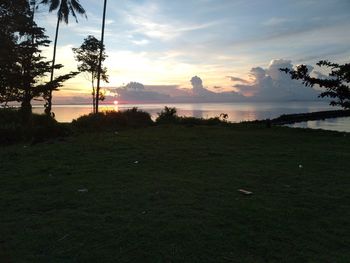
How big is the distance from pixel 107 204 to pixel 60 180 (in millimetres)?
2285

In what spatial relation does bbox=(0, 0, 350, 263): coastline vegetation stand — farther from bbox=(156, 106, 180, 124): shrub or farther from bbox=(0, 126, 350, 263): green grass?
bbox=(156, 106, 180, 124): shrub

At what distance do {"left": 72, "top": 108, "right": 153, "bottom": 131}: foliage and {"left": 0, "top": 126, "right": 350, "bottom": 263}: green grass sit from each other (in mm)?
7958

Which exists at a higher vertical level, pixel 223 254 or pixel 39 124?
pixel 39 124

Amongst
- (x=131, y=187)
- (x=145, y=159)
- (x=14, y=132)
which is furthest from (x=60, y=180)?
(x=14, y=132)

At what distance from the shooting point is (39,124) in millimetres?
16812

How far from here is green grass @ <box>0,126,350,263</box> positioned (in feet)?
14.1

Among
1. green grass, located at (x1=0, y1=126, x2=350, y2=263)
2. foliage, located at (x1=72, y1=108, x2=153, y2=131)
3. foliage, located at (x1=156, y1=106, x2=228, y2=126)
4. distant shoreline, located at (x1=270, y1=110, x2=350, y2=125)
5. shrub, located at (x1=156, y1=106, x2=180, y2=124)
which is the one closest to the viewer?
green grass, located at (x1=0, y1=126, x2=350, y2=263)

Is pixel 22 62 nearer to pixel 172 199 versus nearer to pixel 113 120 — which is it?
pixel 113 120

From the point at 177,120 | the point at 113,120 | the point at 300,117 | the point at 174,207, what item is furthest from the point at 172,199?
the point at 300,117

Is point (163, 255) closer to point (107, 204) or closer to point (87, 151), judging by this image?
point (107, 204)

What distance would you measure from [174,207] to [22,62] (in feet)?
80.6

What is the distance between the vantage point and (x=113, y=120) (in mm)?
20688

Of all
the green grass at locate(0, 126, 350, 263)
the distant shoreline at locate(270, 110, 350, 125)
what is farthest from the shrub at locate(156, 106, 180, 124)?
the distant shoreline at locate(270, 110, 350, 125)

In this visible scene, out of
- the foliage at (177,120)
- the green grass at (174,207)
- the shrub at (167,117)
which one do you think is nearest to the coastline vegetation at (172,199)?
the green grass at (174,207)
